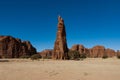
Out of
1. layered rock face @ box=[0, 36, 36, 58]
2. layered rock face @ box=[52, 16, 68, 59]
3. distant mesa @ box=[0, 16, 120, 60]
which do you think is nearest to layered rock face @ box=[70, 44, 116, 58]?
distant mesa @ box=[0, 16, 120, 60]

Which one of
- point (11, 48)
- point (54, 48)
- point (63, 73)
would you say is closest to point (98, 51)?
point (11, 48)

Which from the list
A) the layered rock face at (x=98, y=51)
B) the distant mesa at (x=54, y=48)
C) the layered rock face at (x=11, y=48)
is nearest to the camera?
the distant mesa at (x=54, y=48)

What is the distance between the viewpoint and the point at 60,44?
219ft

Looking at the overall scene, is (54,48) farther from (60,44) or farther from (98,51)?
(98,51)

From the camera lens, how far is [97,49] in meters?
188

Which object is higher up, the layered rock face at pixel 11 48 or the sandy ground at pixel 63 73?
the layered rock face at pixel 11 48

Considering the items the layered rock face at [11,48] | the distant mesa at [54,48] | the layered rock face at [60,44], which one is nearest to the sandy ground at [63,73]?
the layered rock face at [60,44]

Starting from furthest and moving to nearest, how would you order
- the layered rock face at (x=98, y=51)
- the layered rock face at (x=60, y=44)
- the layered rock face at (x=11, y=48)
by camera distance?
the layered rock face at (x=98, y=51), the layered rock face at (x=11, y=48), the layered rock face at (x=60, y=44)

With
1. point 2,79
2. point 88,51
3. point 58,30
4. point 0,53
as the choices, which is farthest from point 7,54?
point 2,79

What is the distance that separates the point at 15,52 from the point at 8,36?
1153 cm

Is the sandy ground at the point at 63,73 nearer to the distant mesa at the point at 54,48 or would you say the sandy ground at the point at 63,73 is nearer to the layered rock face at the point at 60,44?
the layered rock face at the point at 60,44

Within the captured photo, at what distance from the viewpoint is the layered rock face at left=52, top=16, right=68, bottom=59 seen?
65.6 meters

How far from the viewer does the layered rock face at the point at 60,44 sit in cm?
6562

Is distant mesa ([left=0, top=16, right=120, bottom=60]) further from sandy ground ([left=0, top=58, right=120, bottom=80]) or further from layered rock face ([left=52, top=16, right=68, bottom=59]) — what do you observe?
sandy ground ([left=0, top=58, right=120, bottom=80])
